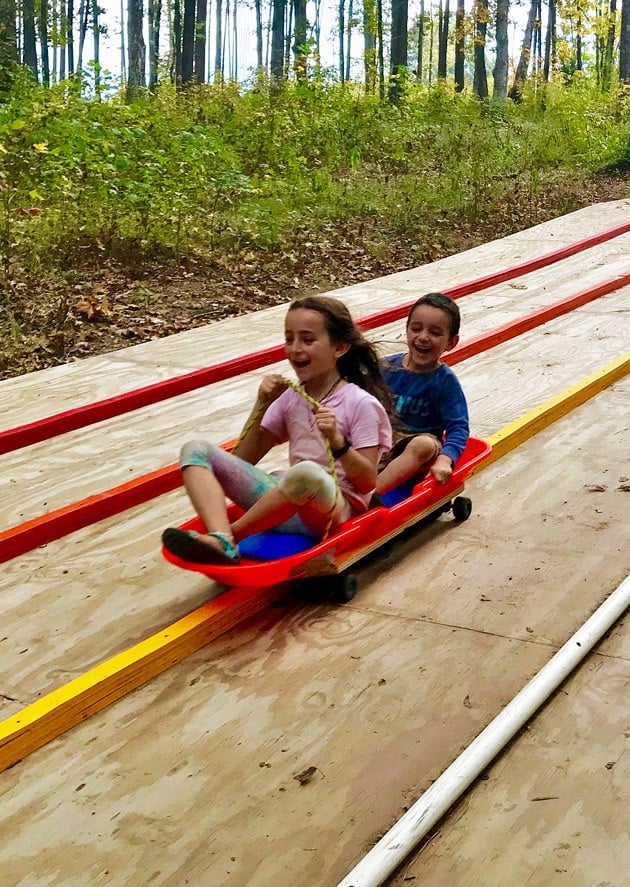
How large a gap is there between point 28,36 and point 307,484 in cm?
1685

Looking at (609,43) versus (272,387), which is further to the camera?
(609,43)

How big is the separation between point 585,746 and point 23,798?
1.29 meters

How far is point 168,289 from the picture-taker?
8703 millimetres

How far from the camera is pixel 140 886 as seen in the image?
202 centimetres

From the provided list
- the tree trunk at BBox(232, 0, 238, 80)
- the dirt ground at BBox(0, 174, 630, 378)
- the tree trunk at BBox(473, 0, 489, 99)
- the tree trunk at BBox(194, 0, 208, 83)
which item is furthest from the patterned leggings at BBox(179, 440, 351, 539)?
the tree trunk at BBox(232, 0, 238, 80)

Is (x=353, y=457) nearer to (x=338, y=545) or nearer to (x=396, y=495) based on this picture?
(x=338, y=545)

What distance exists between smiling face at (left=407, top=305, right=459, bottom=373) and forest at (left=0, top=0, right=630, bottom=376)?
3672 millimetres

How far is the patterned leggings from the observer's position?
3146mm

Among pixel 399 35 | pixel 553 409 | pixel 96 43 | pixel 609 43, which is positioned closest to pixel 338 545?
pixel 553 409

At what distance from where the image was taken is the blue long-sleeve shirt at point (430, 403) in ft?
12.8

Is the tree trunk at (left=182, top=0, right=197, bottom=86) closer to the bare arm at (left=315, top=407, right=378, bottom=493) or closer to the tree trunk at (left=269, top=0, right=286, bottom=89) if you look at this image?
the tree trunk at (left=269, top=0, right=286, bottom=89)

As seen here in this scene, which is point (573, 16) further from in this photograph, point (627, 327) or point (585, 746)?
point (585, 746)

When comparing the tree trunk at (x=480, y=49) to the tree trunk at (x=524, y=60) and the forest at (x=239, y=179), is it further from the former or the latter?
the forest at (x=239, y=179)

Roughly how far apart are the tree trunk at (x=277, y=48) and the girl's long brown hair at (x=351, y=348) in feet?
40.8
